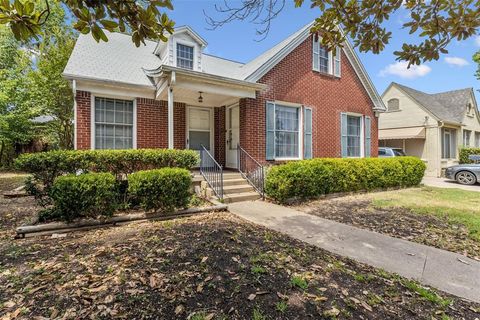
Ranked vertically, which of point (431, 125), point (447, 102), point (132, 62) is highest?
point (447, 102)

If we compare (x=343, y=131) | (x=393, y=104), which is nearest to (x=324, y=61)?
(x=343, y=131)

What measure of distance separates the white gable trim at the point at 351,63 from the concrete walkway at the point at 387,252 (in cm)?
578

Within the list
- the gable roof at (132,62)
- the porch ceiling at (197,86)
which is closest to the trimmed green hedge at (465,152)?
the gable roof at (132,62)

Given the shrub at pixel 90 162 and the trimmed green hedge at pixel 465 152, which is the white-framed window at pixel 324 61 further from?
the trimmed green hedge at pixel 465 152

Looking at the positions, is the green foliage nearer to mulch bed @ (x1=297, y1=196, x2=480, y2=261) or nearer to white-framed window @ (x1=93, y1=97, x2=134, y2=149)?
mulch bed @ (x1=297, y1=196, x2=480, y2=261)

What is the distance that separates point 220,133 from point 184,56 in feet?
11.0

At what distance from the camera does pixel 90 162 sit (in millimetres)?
5793

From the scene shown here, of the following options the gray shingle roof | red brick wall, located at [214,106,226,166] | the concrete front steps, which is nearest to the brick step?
the concrete front steps

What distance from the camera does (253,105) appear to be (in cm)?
943

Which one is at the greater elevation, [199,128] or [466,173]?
[199,128]

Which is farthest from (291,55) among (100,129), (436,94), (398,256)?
(436,94)

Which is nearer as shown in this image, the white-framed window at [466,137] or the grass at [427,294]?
the grass at [427,294]

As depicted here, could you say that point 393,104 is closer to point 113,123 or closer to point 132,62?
point 132,62

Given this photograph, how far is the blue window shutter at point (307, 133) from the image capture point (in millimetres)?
10773
